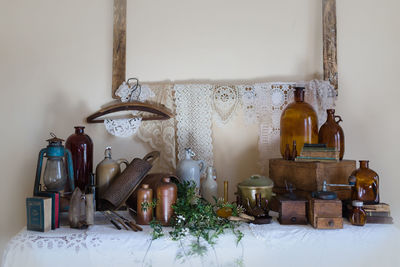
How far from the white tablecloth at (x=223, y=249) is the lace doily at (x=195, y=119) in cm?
64

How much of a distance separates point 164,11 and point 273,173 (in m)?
1.20

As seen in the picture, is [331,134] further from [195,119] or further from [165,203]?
[165,203]

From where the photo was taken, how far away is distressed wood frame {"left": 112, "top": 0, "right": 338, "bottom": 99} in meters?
2.01

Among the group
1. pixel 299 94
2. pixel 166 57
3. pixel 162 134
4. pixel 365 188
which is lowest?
pixel 365 188

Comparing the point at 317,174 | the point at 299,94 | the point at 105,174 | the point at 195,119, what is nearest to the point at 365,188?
the point at 317,174

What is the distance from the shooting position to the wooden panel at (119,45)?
204cm

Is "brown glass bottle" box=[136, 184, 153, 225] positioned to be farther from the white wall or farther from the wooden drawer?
the wooden drawer

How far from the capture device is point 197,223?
1.44m

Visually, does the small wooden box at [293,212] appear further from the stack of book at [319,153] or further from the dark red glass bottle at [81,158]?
the dark red glass bottle at [81,158]

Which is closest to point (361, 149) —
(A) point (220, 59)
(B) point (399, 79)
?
(B) point (399, 79)

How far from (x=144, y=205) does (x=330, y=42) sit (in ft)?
4.79

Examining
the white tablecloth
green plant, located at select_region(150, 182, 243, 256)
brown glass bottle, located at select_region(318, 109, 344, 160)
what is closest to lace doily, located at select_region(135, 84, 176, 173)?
green plant, located at select_region(150, 182, 243, 256)

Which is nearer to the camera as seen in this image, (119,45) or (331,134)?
(331,134)

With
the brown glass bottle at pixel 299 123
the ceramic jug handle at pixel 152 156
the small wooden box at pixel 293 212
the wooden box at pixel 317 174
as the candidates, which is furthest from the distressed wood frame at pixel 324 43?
the small wooden box at pixel 293 212
